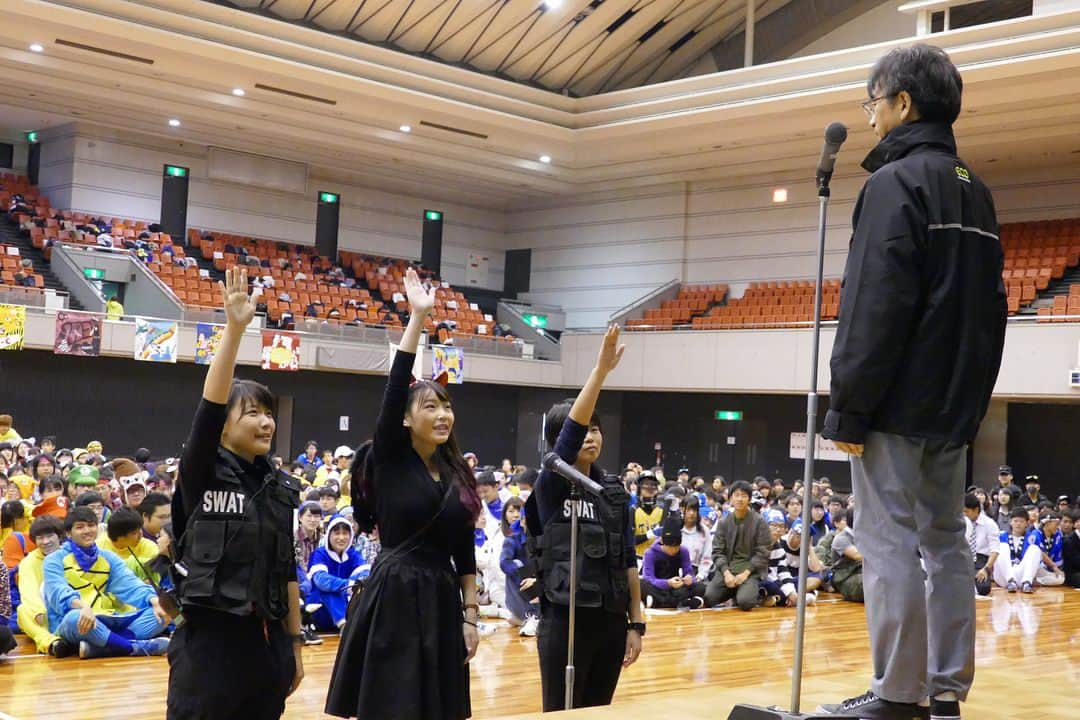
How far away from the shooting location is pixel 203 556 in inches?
126

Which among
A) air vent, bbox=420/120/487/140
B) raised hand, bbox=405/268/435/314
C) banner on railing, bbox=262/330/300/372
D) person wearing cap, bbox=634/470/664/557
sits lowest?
person wearing cap, bbox=634/470/664/557

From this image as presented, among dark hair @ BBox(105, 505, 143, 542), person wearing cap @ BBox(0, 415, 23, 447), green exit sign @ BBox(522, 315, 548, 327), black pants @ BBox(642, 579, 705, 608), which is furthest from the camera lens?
green exit sign @ BBox(522, 315, 548, 327)

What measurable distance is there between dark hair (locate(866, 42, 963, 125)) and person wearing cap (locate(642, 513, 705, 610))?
855cm

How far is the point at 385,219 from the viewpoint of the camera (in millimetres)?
27688

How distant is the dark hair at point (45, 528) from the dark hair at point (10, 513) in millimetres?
802

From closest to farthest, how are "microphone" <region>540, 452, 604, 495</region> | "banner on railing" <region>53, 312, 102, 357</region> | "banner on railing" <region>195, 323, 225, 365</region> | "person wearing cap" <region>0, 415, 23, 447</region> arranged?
"microphone" <region>540, 452, 604, 495</region> < "person wearing cap" <region>0, 415, 23, 447</region> < "banner on railing" <region>53, 312, 102, 357</region> < "banner on railing" <region>195, 323, 225, 365</region>

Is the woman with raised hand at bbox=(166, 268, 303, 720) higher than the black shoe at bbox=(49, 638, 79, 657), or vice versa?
the woman with raised hand at bbox=(166, 268, 303, 720)

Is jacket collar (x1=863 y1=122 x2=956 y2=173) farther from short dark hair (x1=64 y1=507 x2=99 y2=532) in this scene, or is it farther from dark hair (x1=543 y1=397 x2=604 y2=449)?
short dark hair (x1=64 y1=507 x2=99 y2=532)

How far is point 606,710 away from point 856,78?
1732 centimetres

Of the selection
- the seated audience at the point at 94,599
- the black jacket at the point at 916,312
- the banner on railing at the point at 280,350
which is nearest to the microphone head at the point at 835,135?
the black jacket at the point at 916,312

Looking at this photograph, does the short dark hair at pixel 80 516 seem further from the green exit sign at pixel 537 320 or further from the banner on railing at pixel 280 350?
the green exit sign at pixel 537 320

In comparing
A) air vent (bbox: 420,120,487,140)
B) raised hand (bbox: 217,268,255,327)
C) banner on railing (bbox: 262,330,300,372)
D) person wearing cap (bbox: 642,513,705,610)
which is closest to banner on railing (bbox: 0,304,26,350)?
banner on railing (bbox: 262,330,300,372)

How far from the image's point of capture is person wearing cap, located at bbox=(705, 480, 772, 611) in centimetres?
1138

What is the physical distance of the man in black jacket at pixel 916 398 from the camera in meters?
2.77
